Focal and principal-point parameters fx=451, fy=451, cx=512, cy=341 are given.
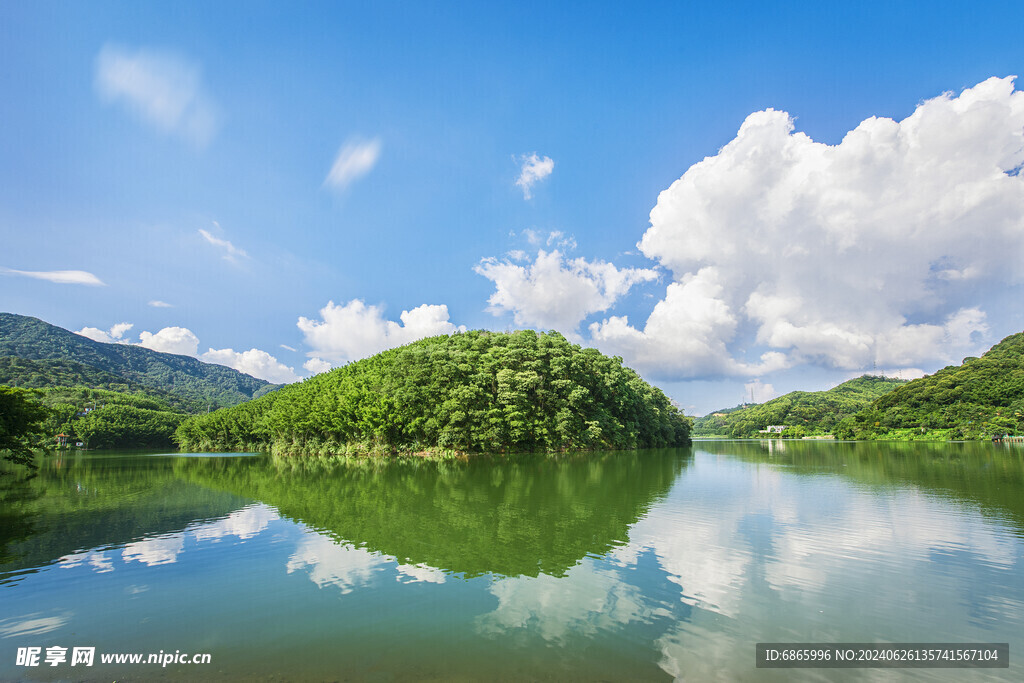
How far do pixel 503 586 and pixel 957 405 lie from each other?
364ft

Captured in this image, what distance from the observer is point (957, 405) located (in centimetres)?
8319

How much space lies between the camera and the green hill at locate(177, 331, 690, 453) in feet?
169

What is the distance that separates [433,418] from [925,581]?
45730 mm

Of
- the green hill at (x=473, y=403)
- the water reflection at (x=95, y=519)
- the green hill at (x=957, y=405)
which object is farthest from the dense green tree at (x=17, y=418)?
the green hill at (x=957, y=405)

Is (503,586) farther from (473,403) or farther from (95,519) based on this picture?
(473,403)

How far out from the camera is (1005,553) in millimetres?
10852

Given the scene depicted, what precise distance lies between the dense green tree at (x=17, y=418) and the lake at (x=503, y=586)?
11760 millimetres

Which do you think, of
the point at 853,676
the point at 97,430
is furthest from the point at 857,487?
the point at 97,430

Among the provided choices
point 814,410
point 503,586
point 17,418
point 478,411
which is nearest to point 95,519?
point 503,586

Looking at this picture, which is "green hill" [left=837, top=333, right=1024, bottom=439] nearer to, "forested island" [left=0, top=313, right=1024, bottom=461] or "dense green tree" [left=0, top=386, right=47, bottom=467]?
"forested island" [left=0, top=313, right=1024, bottom=461]

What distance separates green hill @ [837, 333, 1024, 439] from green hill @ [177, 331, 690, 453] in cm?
5884

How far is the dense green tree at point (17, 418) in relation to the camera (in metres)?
26.3

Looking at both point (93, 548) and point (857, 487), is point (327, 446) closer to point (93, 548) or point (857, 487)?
point (93, 548)

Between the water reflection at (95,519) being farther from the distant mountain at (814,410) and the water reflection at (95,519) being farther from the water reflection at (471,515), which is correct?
the distant mountain at (814,410)
